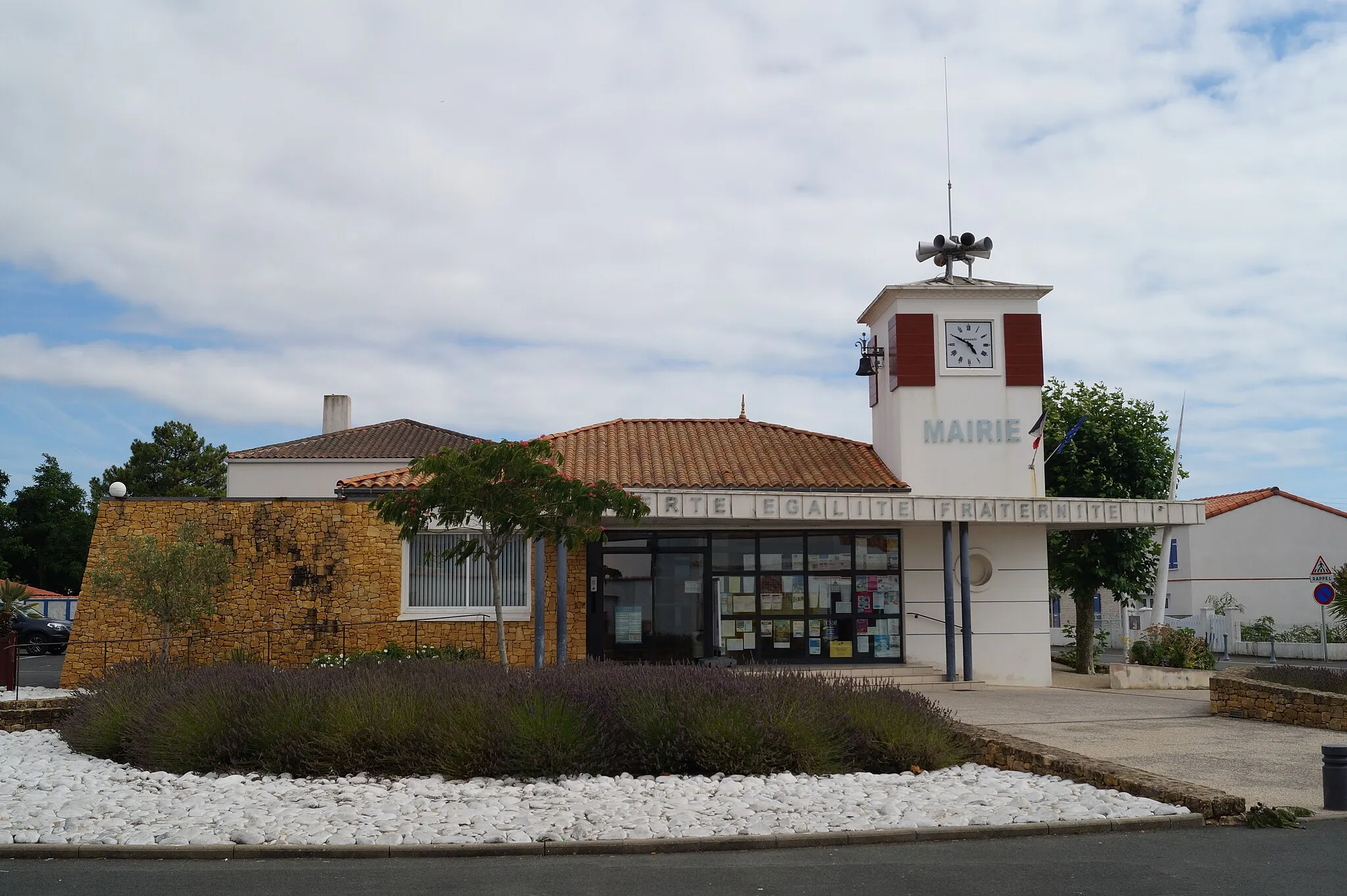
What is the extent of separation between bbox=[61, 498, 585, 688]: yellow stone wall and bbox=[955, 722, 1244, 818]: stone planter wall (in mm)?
9407

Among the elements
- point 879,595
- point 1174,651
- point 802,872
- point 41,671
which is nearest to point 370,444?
point 41,671

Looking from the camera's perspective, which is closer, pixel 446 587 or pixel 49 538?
pixel 446 587

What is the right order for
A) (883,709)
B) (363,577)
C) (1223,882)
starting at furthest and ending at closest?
1. (363,577)
2. (883,709)
3. (1223,882)

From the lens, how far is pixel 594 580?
1980cm

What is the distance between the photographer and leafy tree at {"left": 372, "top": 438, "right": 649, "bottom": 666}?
1318cm

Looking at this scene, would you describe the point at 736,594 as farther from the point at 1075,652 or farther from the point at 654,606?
the point at 1075,652

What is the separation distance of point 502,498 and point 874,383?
37.7 feet

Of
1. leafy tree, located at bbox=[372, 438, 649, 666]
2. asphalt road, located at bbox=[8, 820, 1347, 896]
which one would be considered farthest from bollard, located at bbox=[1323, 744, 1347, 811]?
leafy tree, located at bbox=[372, 438, 649, 666]

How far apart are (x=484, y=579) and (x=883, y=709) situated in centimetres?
1022

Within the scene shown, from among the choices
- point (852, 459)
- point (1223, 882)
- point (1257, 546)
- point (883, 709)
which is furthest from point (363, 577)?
point (1257, 546)

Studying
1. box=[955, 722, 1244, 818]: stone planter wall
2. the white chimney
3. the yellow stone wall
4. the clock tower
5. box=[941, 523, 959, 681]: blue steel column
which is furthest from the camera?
the white chimney

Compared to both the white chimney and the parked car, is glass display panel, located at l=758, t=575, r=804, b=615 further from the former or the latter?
the white chimney

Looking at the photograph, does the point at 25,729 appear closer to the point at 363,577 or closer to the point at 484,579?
the point at 363,577

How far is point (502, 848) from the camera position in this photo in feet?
24.5
